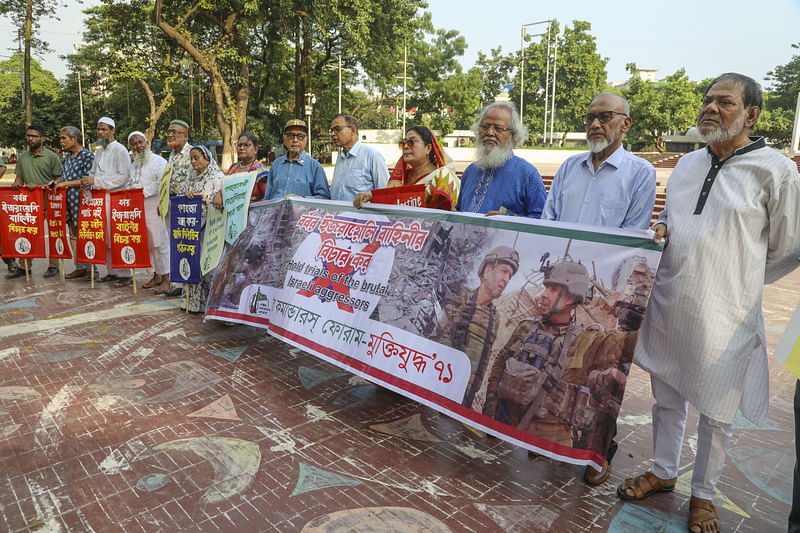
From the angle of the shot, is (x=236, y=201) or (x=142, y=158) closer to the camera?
(x=236, y=201)

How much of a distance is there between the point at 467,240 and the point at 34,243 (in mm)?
6711

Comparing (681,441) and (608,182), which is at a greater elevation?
(608,182)

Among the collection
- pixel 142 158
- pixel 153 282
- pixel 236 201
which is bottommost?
pixel 153 282

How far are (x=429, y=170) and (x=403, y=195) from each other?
0.29m

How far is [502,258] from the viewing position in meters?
2.93

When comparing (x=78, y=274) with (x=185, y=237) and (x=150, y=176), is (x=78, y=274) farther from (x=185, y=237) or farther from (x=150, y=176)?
(x=185, y=237)

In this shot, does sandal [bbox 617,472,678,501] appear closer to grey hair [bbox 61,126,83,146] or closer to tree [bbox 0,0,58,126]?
grey hair [bbox 61,126,83,146]

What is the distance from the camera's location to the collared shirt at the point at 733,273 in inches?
89.4

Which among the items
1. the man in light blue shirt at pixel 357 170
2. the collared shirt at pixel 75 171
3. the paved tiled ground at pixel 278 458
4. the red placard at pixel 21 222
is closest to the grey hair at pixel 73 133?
the collared shirt at pixel 75 171

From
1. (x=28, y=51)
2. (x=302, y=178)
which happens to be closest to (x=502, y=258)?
(x=302, y=178)

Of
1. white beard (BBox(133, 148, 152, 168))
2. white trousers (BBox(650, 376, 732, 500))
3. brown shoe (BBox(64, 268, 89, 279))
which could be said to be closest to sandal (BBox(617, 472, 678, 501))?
white trousers (BBox(650, 376, 732, 500))

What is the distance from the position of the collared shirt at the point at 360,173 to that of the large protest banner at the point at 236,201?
79 centimetres

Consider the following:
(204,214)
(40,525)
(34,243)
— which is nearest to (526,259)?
(40,525)

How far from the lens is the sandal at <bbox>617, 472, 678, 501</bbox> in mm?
2629
